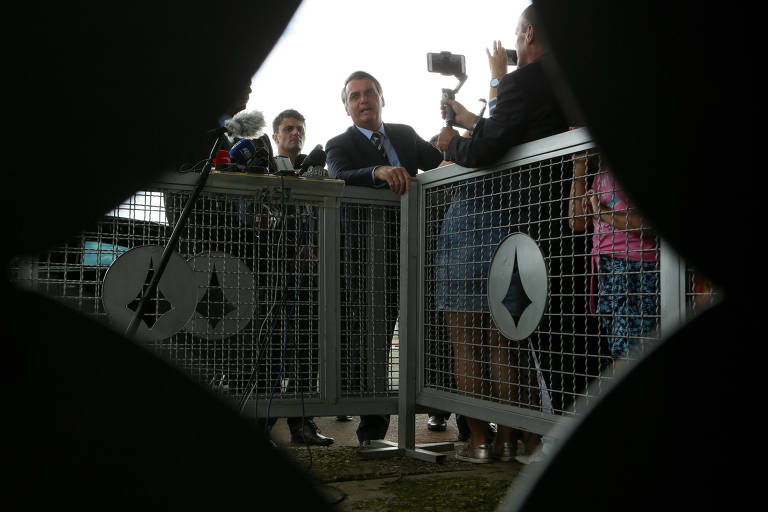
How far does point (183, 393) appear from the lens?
30 cm

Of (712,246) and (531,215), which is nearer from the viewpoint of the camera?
(712,246)

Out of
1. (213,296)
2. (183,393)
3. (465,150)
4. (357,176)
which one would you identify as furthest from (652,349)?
(357,176)

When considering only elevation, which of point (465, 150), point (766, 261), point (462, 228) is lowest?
point (766, 261)

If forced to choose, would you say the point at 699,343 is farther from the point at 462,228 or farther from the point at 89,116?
the point at 462,228

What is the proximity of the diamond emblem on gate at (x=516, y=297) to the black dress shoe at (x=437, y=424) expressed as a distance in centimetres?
152

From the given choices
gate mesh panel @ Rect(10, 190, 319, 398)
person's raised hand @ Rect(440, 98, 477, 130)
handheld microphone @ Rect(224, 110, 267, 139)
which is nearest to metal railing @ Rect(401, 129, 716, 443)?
person's raised hand @ Rect(440, 98, 477, 130)

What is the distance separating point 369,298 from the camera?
8.57 feet

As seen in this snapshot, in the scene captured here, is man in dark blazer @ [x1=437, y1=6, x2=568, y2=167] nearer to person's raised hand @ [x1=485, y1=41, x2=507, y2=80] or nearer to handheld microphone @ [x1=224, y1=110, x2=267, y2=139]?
person's raised hand @ [x1=485, y1=41, x2=507, y2=80]

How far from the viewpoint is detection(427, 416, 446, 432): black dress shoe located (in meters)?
3.35

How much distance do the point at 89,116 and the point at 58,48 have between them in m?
0.03

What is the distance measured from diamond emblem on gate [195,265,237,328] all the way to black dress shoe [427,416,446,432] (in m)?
1.47

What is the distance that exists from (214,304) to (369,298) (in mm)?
626

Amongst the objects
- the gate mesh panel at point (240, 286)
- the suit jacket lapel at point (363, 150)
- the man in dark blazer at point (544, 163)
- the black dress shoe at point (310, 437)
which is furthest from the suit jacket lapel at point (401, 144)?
the black dress shoe at point (310, 437)

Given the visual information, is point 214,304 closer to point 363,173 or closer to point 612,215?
point 363,173
